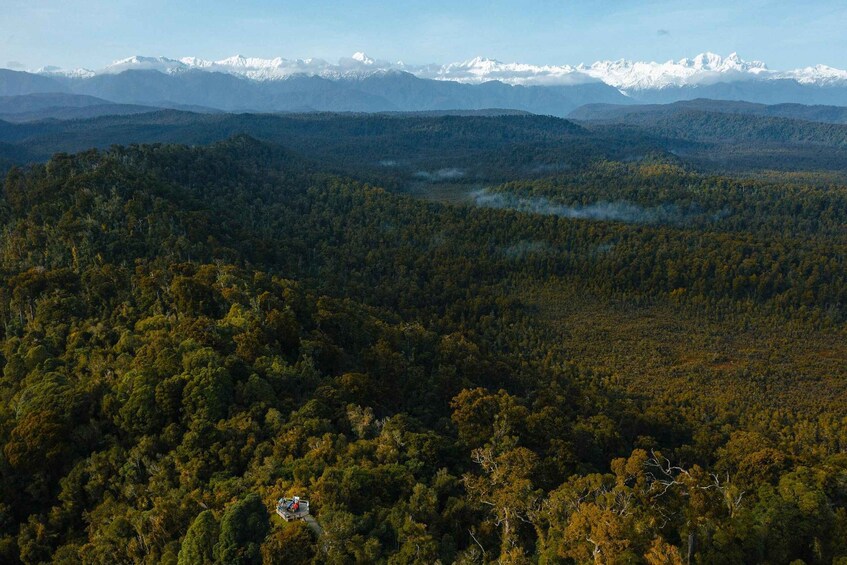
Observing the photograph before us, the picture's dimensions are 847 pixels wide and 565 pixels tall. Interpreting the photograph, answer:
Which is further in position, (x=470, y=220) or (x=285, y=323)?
(x=470, y=220)

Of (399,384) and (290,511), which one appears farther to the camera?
(399,384)

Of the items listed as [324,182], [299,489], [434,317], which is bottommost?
[434,317]

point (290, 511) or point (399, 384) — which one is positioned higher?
point (290, 511)

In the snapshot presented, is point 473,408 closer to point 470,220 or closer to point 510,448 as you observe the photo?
point 510,448

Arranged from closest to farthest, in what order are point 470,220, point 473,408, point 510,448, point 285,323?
point 510,448 → point 473,408 → point 285,323 → point 470,220

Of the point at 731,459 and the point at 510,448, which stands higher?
the point at 510,448

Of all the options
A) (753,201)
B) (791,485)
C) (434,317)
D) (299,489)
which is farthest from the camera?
(753,201)

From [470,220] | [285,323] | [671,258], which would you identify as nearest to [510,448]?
[285,323]
